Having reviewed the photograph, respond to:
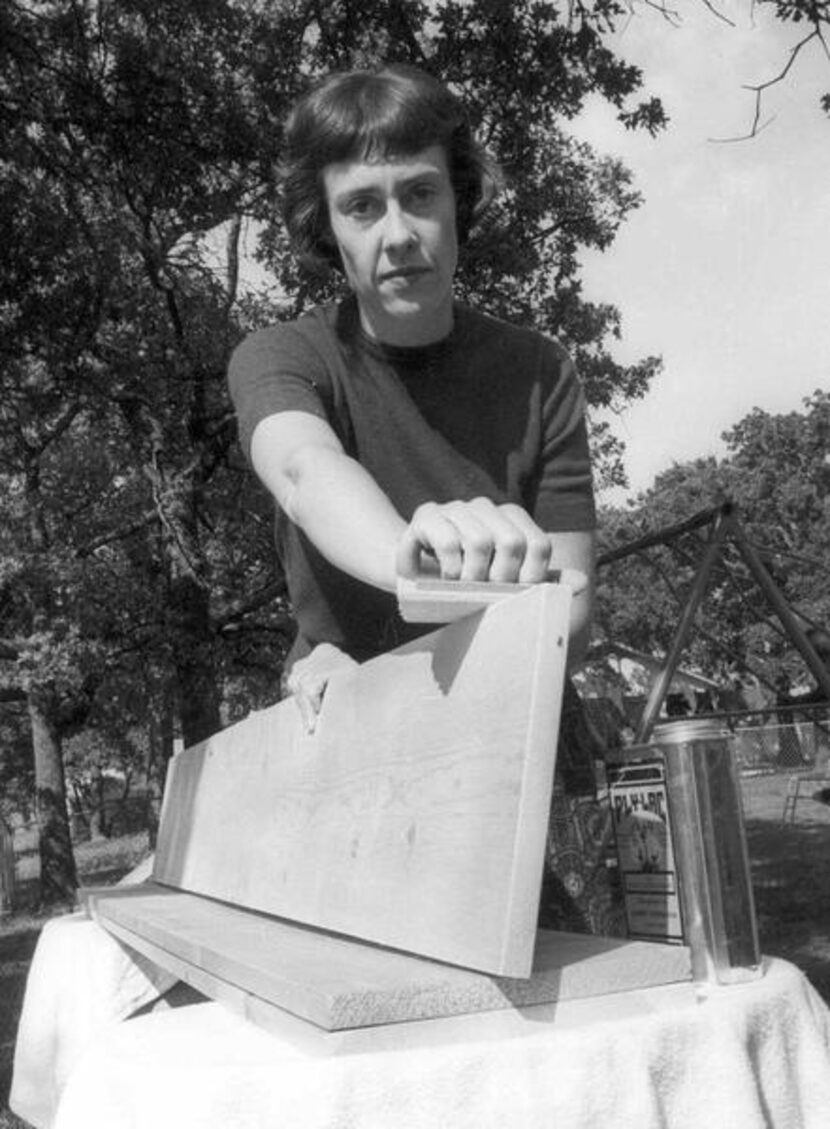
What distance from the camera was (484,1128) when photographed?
1.12 meters

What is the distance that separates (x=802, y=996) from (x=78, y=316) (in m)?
8.85

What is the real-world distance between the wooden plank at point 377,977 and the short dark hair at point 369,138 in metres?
1.02

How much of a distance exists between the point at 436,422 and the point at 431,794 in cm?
68

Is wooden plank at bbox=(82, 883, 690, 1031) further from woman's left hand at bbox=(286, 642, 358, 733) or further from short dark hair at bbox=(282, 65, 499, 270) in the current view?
short dark hair at bbox=(282, 65, 499, 270)

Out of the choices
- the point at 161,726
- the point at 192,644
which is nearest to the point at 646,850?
the point at 192,644

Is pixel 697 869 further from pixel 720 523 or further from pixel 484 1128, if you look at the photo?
pixel 720 523

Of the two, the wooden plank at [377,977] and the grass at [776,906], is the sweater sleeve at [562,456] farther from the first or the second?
the grass at [776,906]

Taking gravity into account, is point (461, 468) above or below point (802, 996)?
above

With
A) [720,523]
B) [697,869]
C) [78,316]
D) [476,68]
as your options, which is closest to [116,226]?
[78,316]

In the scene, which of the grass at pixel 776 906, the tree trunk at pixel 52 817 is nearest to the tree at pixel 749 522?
the grass at pixel 776 906

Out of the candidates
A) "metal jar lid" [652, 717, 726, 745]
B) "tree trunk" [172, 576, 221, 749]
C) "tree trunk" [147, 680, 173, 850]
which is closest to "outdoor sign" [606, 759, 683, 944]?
"metal jar lid" [652, 717, 726, 745]

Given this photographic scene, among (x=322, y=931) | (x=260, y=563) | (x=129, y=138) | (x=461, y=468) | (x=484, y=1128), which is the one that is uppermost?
(x=129, y=138)

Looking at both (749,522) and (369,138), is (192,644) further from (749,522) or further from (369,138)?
(749,522)

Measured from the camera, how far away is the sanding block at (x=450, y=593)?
3.93 feet
